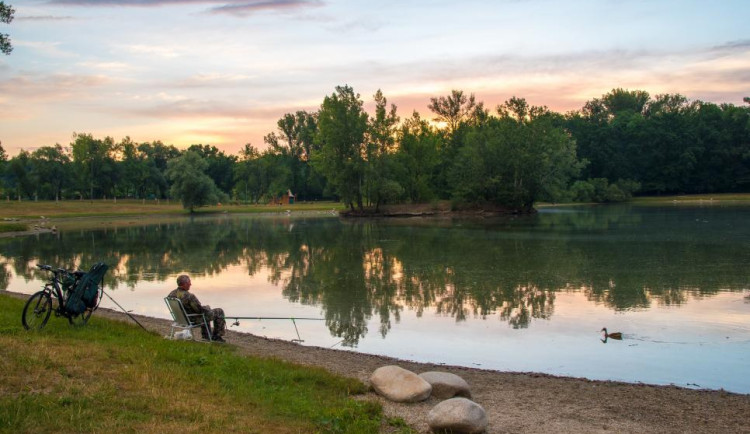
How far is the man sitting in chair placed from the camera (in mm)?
11703

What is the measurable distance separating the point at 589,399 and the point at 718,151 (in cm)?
11320

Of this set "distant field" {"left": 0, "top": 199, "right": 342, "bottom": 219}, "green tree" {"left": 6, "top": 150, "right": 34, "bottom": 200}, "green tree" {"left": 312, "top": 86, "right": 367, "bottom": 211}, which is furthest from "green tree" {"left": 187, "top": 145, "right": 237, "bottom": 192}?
"green tree" {"left": 312, "top": 86, "right": 367, "bottom": 211}

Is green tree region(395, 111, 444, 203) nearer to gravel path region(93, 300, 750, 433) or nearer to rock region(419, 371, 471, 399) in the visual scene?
gravel path region(93, 300, 750, 433)

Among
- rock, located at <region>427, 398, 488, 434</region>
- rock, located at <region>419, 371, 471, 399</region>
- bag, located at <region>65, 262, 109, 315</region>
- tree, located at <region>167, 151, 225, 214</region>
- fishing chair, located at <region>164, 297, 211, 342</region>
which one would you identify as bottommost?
rock, located at <region>419, 371, 471, 399</region>

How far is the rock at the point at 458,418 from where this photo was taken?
23.1 feet

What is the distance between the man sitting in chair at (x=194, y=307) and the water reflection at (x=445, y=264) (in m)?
3.06

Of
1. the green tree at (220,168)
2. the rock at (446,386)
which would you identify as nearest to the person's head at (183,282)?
the rock at (446,386)

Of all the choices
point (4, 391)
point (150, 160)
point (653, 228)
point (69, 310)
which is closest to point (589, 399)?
point (4, 391)

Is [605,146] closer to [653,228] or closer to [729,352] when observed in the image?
[653,228]

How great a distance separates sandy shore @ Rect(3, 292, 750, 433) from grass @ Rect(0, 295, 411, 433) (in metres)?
0.97

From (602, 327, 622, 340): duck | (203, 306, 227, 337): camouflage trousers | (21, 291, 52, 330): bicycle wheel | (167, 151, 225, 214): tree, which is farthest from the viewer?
(167, 151, 225, 214): tree

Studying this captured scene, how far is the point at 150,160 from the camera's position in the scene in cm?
12388

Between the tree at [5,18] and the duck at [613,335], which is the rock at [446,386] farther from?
the tree at [5,18]

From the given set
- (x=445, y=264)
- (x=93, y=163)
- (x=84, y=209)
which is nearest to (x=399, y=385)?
(x=445, y=264)
